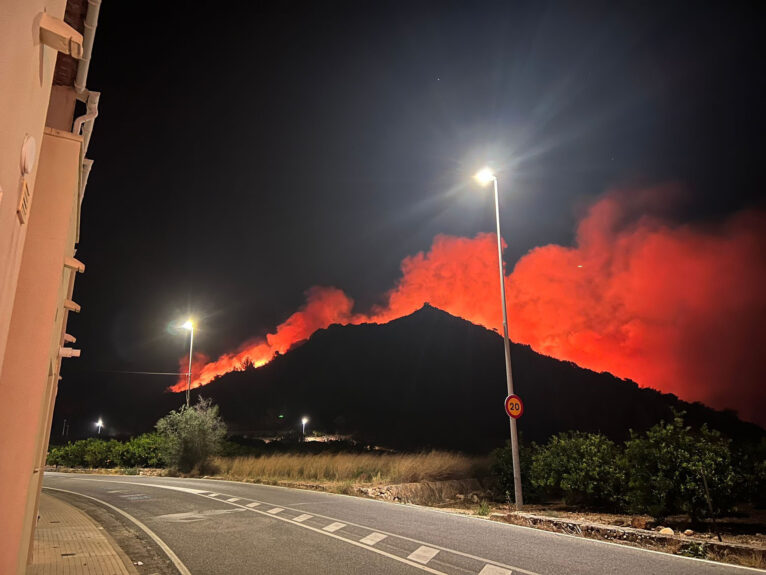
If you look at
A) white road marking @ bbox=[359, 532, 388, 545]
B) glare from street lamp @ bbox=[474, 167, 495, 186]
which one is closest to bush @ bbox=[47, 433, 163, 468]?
white road marking @ bbox=[359, 532, 388, 545]

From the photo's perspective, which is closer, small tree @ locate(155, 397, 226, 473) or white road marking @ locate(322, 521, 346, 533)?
white road marking @ locate(322, 521, 346, 533)

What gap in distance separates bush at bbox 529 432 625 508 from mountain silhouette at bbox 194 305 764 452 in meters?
23.4

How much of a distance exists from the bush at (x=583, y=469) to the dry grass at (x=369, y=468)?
5729mm

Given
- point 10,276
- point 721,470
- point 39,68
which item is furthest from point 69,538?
point 721,470

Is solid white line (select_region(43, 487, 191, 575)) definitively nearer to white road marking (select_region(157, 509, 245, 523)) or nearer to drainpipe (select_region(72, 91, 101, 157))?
white road marking (select_region(157, 509, 245, 523))

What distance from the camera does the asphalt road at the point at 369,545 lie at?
6.68 metres

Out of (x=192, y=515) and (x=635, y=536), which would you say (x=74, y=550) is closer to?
(x=192, y=515)

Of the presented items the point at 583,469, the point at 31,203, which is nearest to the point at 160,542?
the point at 31,203

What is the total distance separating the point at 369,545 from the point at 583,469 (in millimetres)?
8258

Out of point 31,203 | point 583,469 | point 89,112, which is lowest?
point 583,469

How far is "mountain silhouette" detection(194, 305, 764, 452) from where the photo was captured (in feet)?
237

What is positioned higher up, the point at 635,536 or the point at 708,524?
the point at 635,536

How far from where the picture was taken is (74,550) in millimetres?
8086

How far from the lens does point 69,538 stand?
9125 millimetres
